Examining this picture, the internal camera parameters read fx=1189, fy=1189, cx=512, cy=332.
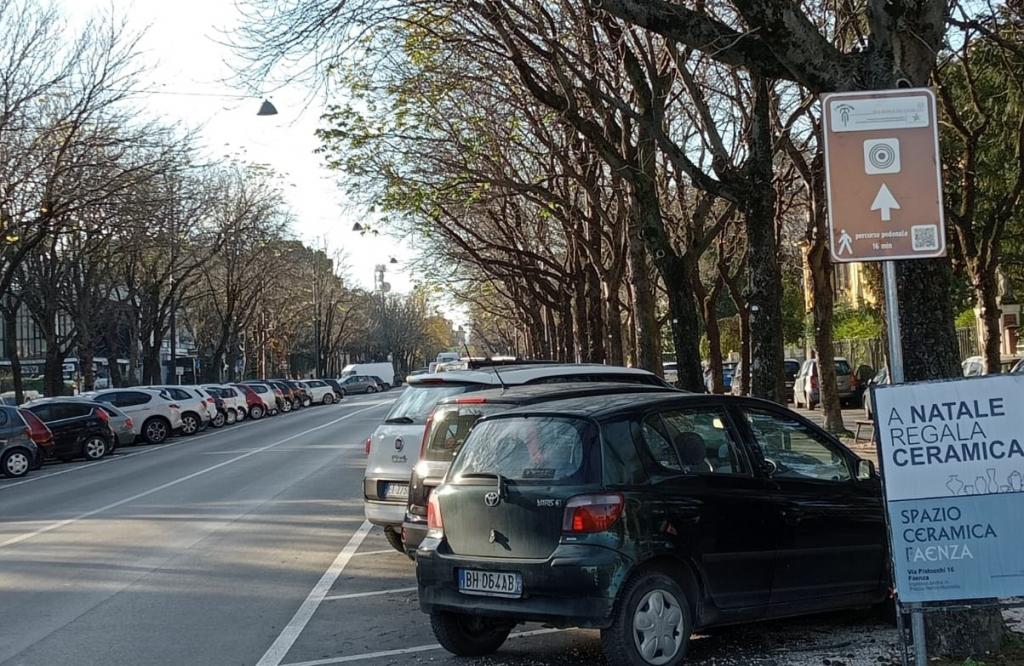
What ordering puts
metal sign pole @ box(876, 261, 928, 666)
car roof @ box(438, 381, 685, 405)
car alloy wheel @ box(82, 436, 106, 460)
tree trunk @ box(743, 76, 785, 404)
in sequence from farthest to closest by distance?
car alloy wheel @ box(82, 436, 106, 460), tree trunk @ box(743, 76, 785, 404), car roof @ box(438, 381, 685, 405), metal sign pole @ box(876, 261, 928, 666)

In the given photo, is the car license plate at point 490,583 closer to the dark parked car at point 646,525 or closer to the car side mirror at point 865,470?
the dark parked car at point 646,525

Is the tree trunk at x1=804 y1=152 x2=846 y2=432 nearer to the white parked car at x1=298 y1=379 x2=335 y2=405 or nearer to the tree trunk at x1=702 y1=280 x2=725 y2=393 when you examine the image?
the tree trunk at x1=702 y1=280 x2=725 y2=393

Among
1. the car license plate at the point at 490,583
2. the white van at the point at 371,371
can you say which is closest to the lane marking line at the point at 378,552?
the car license plate at the point at 490,583

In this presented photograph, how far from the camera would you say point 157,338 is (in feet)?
176

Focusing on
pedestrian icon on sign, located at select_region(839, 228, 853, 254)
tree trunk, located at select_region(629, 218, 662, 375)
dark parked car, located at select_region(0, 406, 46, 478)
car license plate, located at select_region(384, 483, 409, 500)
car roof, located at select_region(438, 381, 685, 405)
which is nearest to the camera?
pedestrian icon on sign, located at select_region(839, 228, 853, 254)

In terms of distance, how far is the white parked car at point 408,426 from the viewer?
10844 mm

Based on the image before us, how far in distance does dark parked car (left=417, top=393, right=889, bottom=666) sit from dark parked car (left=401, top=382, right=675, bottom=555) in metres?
1.75

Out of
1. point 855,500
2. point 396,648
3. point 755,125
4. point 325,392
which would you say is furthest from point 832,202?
point 325,392

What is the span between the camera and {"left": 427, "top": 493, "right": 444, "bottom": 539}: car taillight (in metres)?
7.40

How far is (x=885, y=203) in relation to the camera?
611cm

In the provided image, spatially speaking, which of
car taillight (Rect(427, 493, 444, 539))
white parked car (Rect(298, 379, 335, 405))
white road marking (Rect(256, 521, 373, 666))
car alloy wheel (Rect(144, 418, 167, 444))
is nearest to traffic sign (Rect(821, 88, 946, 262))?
car taillight (Rect(427, 493, 444, 539))

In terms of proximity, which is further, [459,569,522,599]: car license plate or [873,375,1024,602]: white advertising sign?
[459,569,522,599]: car license plate

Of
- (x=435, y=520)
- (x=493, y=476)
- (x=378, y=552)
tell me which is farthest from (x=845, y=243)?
(x=378, y=552)

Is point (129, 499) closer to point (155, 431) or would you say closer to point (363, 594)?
point (363, 594)
